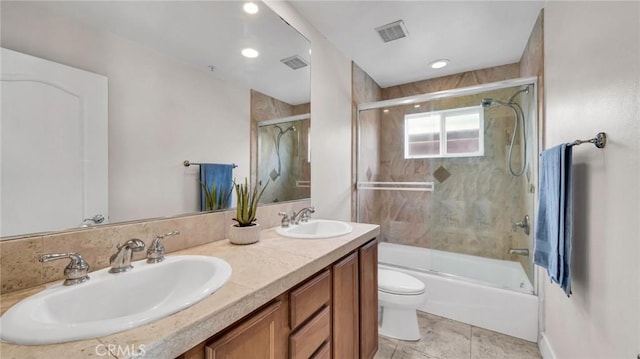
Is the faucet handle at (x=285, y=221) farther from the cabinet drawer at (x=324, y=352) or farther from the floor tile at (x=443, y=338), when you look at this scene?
the floor tile at (x=443, y=338)

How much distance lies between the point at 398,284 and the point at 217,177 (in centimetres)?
151

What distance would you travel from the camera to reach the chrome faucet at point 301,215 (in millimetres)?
1677

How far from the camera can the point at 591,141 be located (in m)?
0.97

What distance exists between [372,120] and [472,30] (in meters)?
1.24

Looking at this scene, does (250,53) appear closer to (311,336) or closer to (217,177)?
(217,177)

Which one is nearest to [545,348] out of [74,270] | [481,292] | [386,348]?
[481,292]

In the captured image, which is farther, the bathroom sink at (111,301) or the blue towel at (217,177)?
the blue towel at (217,177)

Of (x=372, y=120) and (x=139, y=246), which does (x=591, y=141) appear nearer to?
(x=139, y=246)

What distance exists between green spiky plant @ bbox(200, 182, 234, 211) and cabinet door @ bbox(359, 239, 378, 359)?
0.81 meters

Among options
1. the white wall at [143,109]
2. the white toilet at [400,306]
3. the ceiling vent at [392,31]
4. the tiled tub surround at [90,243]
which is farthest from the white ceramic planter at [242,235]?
the ceiling vent at [392,31]

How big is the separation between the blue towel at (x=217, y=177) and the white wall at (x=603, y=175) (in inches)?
63.3

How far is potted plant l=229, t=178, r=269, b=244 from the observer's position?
3.87ft

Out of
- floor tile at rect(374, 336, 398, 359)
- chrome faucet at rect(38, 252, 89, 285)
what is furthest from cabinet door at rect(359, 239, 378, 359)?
chrome faucet at rect(38, 252, 89, 285)

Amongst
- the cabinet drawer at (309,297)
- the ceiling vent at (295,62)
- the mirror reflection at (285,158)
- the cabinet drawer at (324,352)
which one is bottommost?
the cabinet drawer at (324,352)
